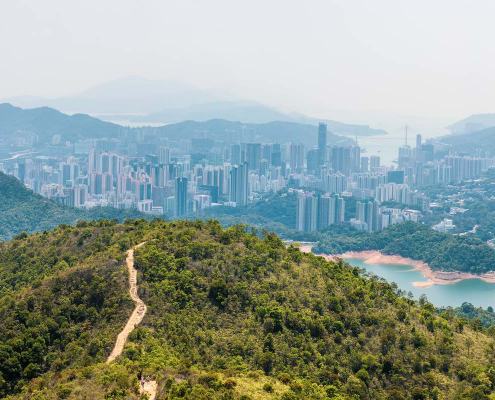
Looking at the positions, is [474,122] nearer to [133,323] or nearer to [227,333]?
[227,333]

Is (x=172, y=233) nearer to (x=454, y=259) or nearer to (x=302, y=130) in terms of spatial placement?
(x=454, y=259)

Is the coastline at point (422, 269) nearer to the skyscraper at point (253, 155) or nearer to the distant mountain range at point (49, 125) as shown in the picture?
the skyscraper at point (253, 155)

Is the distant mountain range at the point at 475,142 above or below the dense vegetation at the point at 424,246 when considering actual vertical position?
above

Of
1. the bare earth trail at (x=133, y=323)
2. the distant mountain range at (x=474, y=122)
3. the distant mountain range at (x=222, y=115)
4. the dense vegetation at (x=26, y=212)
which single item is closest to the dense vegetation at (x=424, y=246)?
the dense vegetation at (x=26, y=212)

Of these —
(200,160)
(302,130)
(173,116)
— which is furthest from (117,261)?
(173,116)

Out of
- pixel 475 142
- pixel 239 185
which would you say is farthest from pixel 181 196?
pixel 475 142

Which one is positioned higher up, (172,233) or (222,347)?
(172,233)
